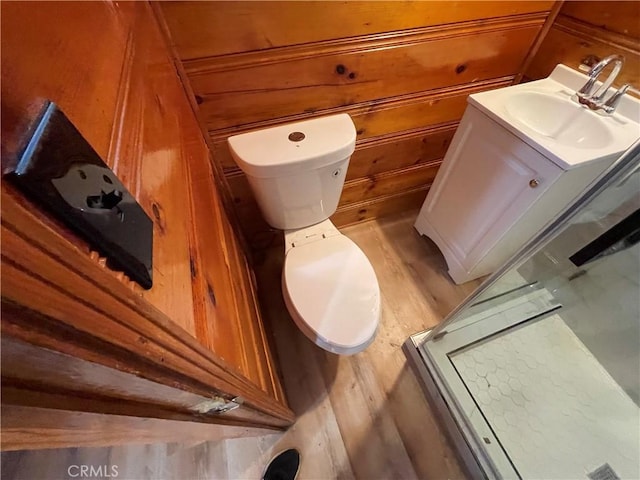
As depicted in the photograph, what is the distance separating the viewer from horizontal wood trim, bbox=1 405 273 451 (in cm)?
19

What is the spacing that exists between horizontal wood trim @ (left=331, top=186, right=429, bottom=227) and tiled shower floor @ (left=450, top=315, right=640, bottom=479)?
2.85ft

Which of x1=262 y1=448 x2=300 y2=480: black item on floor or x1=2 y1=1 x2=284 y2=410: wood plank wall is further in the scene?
x1=262 y1=448 x2=300 y2=480: black item on floor

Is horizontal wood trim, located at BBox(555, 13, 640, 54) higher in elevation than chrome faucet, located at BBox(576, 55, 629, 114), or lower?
higher

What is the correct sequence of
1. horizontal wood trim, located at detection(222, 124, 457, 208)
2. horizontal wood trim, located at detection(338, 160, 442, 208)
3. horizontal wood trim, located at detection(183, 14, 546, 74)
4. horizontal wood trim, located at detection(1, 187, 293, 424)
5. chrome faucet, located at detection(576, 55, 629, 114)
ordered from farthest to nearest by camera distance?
1. horizontal wood trim, located at detection(338, 160, 442, 208)
2. horizontal wood trim, located at detection(222, 124, 457, 208)
3. chrome faucet, located at detection(576, 55, 629, 114)
4. horizontal wood trim, located at detection(183, 14, 546, 74)
5. horizontal wood trim, located at detection(1, 187, 293, 424)

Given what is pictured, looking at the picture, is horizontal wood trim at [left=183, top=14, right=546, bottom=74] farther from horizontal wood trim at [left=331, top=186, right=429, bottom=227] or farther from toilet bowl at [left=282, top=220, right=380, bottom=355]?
horizontal wood trim at [left=331, top=186, right=429, bottom=227]

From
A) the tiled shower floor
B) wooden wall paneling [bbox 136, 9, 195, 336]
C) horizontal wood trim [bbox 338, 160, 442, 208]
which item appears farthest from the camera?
horizontal wood trim [bbox 338, 160, 442, 208]

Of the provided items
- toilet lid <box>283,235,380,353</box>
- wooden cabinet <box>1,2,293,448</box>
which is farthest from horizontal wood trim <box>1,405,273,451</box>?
toilet lid <box>283,235,380,353</box>

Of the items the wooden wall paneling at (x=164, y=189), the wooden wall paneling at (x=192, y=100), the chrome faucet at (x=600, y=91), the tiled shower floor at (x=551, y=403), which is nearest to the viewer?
the wooden wall paneling at (x=164, y=189)

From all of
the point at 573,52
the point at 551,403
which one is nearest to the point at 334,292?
the point at 551,403

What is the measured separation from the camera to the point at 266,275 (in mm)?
1610

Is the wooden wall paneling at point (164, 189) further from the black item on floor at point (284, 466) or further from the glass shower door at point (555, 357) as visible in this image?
the glass shower door at point (555, 357)

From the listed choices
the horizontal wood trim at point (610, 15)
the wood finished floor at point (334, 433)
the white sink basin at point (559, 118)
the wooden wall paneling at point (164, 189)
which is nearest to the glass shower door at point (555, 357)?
the wood finished floor at point (334, 433)

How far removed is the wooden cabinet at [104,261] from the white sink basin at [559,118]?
124 centimetres

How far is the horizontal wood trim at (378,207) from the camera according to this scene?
173cm
